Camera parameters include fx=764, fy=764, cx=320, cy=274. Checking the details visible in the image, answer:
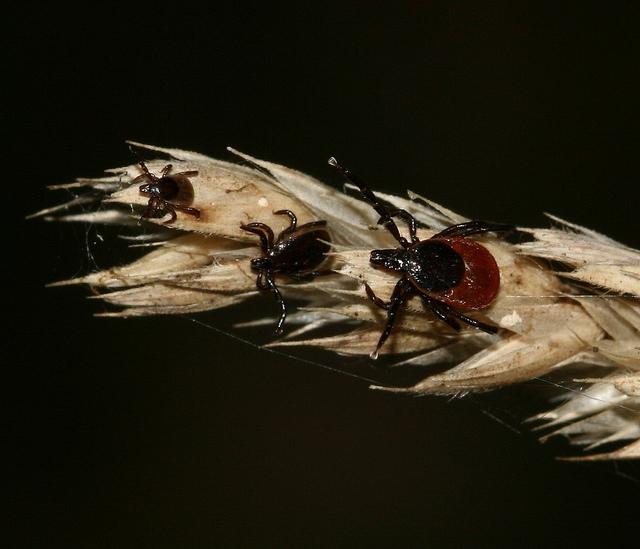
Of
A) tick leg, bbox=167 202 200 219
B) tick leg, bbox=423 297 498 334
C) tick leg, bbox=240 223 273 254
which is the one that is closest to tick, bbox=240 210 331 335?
tick leg, bbox=240 223 273 254

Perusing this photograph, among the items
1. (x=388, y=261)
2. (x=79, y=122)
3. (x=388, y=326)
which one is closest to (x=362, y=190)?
(x=388, y=261)

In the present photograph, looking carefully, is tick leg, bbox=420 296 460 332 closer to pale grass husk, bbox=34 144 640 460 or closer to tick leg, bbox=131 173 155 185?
pale grass husk, bbox=34 144 640 460

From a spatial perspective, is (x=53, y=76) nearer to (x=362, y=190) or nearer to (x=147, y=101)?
(x=147, y=101)

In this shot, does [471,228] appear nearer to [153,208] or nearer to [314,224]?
[314,224]

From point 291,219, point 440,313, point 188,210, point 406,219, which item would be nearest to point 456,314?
point 440,313

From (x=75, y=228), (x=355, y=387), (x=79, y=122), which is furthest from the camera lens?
(x=355, y=387)

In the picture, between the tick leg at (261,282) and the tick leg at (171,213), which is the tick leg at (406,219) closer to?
the tick leg at (261,282)

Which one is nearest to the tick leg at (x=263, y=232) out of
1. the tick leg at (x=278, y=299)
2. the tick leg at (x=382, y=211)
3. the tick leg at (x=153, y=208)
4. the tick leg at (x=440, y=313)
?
the tick leg at (x=278, y=299)
